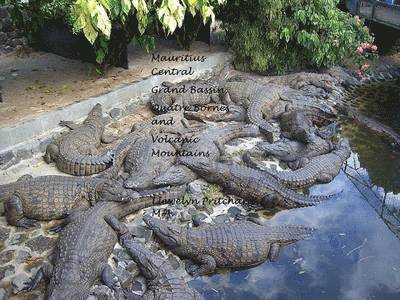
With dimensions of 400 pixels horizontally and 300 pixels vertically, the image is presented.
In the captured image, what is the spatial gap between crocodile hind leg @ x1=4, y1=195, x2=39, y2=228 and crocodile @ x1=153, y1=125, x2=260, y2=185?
1.60 meters

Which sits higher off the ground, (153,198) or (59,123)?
(59,123)

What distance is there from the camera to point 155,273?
13.2 feet

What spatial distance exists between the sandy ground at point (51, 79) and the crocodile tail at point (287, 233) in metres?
3.94

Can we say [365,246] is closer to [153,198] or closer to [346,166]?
[346,166]

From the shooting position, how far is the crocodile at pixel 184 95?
7551mm

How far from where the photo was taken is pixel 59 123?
6.39 m

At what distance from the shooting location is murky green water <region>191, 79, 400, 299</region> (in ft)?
13.9

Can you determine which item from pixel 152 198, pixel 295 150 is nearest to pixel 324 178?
pixel 295 150

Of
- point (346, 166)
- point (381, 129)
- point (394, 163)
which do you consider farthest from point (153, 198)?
point (381, 129)

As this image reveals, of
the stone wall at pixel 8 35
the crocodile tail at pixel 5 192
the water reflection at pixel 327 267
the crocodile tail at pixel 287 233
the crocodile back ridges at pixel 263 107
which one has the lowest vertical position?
the water reflection at pixel 327 267

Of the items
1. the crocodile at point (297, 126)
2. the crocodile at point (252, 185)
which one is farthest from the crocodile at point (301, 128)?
the crocodile at point (252, 185)

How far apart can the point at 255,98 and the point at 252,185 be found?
112 inches

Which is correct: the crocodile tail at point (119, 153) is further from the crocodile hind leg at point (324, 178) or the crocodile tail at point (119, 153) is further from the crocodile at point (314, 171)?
the crocodile hind leg at point (324, 178)

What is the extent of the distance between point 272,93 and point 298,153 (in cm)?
200
